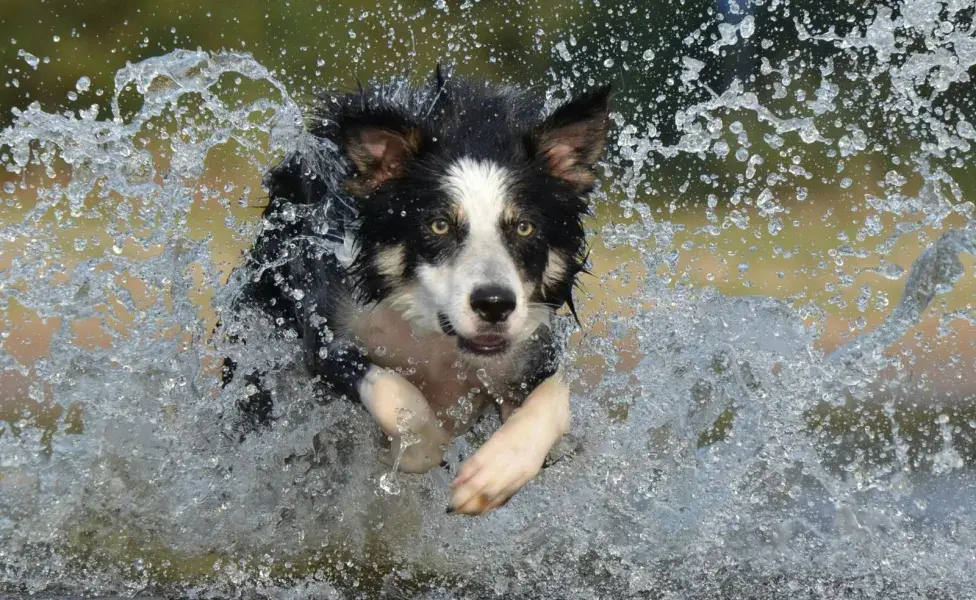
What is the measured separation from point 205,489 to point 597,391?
5.23ft

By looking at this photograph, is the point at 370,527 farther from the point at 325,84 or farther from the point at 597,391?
the point at 325,84

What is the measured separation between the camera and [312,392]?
396cm

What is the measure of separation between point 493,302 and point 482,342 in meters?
0.19

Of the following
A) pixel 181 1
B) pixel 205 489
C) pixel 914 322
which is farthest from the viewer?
pixel 181 1

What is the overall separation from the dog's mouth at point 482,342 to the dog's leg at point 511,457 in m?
0.20

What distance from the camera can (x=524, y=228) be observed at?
144 inches

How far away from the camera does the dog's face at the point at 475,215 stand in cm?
348

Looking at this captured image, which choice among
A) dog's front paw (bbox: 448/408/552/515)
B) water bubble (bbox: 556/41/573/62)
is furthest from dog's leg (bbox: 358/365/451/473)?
water bubble (bbox: 556/41/573/62)

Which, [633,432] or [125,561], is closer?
[125,561]

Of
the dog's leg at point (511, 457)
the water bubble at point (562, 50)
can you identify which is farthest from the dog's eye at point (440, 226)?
the water bubble at point (562, 50)

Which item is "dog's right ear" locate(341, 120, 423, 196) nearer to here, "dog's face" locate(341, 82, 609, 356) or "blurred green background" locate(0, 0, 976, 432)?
"dog's face" locate(341, 82, 609, 356)

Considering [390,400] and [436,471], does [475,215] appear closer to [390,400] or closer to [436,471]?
[390,400]

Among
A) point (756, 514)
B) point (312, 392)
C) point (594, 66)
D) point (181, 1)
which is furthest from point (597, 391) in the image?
point (181, 1)

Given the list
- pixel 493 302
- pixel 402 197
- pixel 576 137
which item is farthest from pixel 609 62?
pixel 493 302
